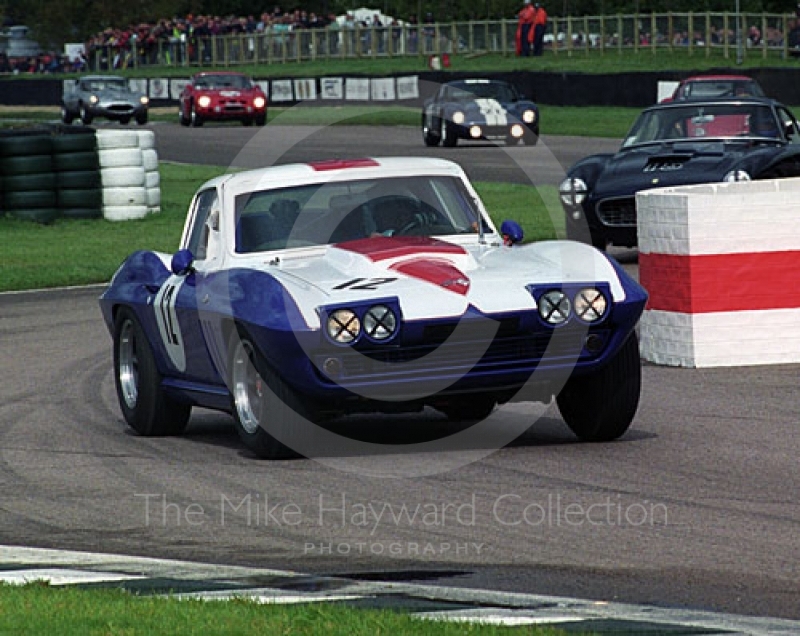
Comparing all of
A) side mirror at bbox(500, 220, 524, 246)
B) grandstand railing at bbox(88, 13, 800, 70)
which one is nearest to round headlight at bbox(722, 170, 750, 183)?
side mirror at bbox(500, 220, 524, 246)

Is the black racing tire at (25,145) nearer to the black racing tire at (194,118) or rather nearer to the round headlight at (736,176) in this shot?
the round headlight at (736,176)

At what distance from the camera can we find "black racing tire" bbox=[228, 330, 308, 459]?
8227 millimetres

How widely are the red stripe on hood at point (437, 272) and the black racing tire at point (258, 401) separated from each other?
2.47 feet

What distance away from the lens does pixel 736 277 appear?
11.4 m

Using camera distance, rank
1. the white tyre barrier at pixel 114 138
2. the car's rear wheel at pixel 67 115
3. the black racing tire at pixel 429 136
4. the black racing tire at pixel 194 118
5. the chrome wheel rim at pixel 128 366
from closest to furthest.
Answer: the chrome wheel rim at pixel 128 366 → the white tyre barrier at pixel 114 138 → the black racing tire at pixel 429 136 → the black racing tire at pixel 194 118 → the car's rear wheel at pixel 67 115

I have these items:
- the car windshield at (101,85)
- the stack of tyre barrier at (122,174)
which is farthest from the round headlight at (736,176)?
the car windshield at (101,85)

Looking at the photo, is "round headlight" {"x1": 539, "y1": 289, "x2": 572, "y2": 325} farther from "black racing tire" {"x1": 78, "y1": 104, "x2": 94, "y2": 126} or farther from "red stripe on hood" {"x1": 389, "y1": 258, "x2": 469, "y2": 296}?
"black racing tire" {"x1": 78, "y1": 104, "x2": 94, "y2": 126}

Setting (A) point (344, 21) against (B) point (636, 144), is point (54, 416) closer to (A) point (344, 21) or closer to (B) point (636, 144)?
(B) point (636, 144)

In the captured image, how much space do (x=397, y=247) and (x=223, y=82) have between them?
4184 cm

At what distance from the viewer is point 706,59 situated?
55.4 metres

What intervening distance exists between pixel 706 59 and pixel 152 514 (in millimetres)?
49754

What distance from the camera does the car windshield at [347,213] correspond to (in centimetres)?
930

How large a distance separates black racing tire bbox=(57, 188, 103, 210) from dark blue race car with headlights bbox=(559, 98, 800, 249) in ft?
28.2

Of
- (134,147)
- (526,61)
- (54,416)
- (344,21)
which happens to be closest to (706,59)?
(526,61)
